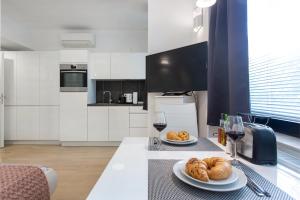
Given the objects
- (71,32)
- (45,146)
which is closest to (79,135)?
(45,146)

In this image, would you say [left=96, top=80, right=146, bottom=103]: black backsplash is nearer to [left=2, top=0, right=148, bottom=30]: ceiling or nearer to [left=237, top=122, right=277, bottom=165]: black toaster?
[left=2, top=0, right=148, bottom=30]: ceiling

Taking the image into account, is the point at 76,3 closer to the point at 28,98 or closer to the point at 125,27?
the point at 125,27

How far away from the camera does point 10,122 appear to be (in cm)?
423

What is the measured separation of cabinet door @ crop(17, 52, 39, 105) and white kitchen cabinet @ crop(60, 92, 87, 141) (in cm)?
70

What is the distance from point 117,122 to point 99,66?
1262 mm

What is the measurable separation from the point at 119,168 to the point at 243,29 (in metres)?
1.21

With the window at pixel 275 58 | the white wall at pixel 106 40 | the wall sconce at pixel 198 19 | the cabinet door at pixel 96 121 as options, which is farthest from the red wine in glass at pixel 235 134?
the white wall at pixel 106 40

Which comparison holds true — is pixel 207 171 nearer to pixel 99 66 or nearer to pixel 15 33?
pixel 99 66

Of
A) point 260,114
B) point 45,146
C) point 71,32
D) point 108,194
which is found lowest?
point 45,146

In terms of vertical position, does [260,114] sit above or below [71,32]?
below

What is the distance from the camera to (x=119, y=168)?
2.60ft

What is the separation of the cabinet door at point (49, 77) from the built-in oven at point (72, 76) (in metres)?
0.25

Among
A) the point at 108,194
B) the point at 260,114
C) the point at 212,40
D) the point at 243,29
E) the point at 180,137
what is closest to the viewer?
the point at 108,194

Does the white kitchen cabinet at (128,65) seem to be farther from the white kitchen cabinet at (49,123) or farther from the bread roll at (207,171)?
the bread roll at (207,171)
